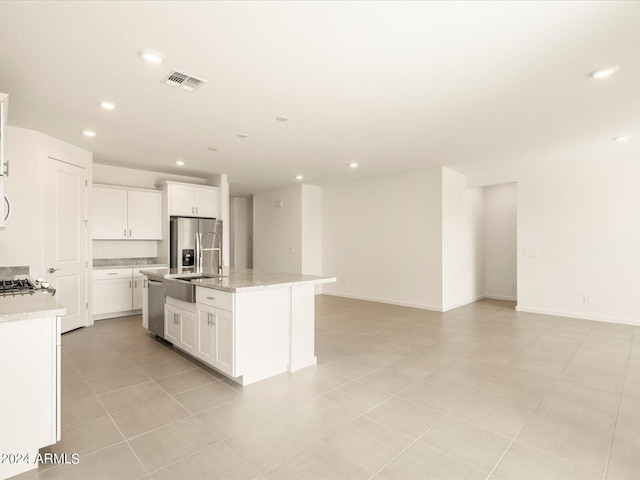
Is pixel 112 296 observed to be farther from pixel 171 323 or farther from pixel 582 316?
pixel 582 316

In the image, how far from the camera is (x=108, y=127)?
3.85m

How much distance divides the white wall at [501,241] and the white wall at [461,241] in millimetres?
180

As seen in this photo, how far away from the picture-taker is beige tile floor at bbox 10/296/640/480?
6.09ft

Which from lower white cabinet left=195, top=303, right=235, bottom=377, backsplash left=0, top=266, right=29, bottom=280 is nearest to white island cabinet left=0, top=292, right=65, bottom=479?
lower white cabinet left=195, top=303, right=235, bottom=377

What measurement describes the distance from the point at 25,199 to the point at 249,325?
3.31 metres

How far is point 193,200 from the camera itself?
623 centimetres

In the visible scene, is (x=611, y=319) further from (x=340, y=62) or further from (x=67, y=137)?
(x=67, y=137)

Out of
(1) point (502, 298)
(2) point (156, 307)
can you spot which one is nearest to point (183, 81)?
(2) point (156, 307)

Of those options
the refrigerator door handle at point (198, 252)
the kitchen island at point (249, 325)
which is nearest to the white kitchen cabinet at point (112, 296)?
the refrigerator door handle at point (198, 252)

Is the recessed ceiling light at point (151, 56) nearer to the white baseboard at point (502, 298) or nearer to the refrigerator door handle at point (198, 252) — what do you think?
the refrigerator door handle at point (198, 252)

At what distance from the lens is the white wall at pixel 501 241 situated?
728 centimetres

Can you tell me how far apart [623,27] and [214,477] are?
3.52 metres

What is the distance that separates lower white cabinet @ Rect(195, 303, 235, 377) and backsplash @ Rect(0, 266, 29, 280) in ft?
7.61

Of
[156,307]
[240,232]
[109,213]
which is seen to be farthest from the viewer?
[240,232]
